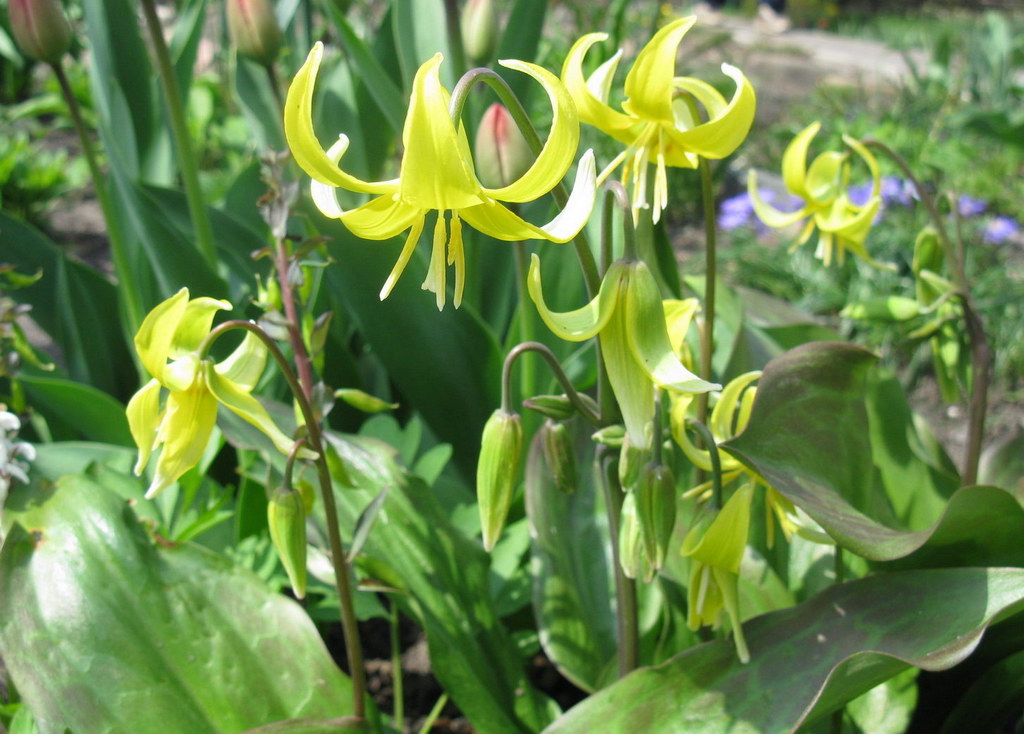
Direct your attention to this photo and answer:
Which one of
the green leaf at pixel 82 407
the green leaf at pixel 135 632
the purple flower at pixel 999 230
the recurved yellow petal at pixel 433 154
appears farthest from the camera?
the purple flower at pixel 999 230

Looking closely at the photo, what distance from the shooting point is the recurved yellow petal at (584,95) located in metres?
0.89

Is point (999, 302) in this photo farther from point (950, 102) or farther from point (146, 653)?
point (146, 653)

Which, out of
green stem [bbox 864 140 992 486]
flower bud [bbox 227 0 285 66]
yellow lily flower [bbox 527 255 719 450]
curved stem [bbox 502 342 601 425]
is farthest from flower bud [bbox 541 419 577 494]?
flower bud [bbox 227 0 285 66]

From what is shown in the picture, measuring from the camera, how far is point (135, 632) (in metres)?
1.13

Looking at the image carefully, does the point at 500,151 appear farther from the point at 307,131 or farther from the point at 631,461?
the point at 307,131

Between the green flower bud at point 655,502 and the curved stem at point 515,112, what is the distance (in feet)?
0.61

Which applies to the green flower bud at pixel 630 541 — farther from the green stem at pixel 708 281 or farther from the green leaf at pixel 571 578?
the green leaf at pixel 571 578

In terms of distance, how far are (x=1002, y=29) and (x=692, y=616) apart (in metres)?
4.74

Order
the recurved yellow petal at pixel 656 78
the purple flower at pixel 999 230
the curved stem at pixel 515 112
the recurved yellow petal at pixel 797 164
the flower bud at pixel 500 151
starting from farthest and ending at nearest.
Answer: the purple flower at pixel 999 230 < the flower bud at pixel 500 151 < the recurved yellow petal at pixel 797 164 < the recurved yellow petal at pixel 656 78 < the curved stem at pixel 515 112

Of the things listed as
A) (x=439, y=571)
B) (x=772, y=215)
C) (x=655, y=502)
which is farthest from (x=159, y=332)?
(x=772, y=215)

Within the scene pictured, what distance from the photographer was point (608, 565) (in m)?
1.45

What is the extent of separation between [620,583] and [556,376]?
302 millimetres

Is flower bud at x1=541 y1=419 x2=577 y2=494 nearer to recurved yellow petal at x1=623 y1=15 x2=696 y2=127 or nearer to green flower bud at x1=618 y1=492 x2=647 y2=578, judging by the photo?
green flower bud at x1=618 y1=492 x2=647 y2=578

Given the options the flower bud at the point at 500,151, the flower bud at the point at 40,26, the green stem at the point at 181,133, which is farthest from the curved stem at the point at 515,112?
the flower bud at the point at 40,26
